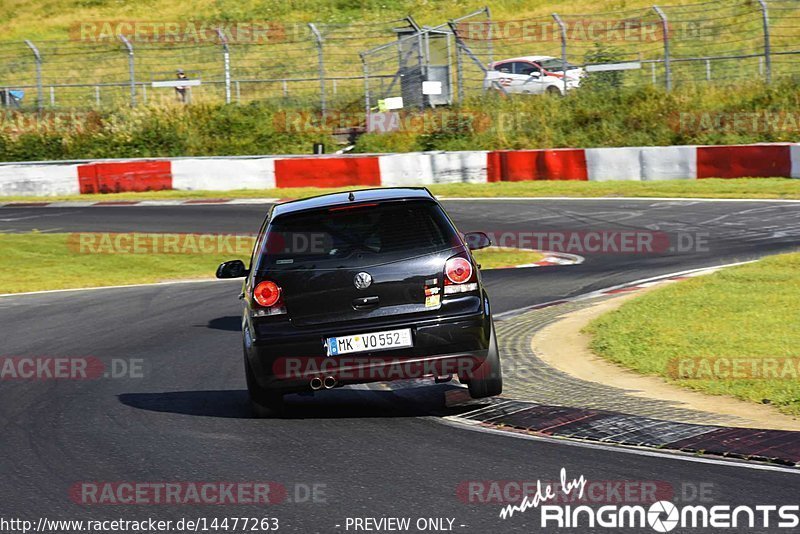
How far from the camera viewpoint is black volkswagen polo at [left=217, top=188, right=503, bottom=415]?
24.1 ft

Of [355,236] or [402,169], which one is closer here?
[355,236]

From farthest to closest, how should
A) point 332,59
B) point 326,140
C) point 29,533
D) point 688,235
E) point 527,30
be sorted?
1. point 527,30
2. point 332,59
3. point 326,140
4. point 688,235
5. point 29,533

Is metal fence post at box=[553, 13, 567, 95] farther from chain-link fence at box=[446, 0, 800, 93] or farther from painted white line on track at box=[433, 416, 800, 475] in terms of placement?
painted white line on track at box=[433, 416, 800, 475]

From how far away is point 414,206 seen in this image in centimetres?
767

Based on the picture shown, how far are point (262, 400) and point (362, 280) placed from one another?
3.66 feet

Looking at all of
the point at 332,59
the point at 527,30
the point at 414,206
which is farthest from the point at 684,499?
the point at 527,30

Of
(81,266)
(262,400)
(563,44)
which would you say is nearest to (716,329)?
(262,400)

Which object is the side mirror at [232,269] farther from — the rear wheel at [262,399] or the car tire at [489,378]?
the car tire at [489,378]

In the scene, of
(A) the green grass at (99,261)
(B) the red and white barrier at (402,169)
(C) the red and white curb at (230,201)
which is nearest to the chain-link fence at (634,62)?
(B) the red and white barrier at (402,169)

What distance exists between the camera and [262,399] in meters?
7.71

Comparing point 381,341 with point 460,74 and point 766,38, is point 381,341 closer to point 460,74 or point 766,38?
point 766,38

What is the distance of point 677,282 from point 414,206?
6.27 meters

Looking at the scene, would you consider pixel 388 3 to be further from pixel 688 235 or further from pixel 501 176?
pixel 688 235

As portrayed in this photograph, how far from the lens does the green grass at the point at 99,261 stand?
16859mm
